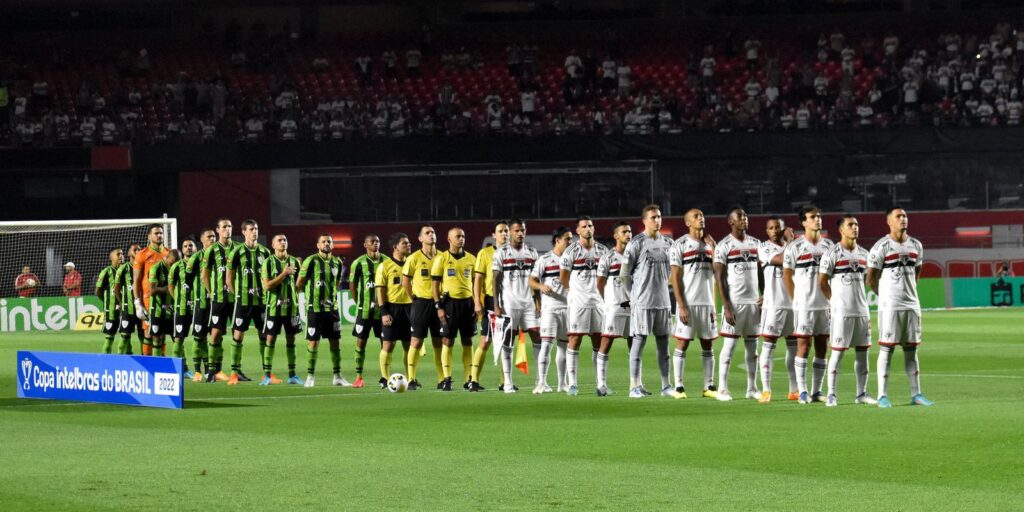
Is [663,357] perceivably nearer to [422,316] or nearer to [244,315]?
[422,316]

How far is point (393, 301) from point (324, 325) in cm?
151

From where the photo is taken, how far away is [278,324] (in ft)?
68.4

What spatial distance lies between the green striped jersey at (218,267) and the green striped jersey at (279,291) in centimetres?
56

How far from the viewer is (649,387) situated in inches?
751

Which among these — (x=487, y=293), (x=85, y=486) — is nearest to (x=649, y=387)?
(x=487, y=293)

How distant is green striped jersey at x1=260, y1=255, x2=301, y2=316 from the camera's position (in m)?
20.8

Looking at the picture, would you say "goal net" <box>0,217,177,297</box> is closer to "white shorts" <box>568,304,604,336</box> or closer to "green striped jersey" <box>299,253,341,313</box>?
"green striped jersey" <box>299,253,341,313</box>

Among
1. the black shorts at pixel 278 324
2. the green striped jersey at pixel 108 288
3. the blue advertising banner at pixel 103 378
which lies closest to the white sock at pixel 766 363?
the blue advertising banner at pixel 103 378

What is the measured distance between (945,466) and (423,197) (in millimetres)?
36599

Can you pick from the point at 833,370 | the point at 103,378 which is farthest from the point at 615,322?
the point at 103,378

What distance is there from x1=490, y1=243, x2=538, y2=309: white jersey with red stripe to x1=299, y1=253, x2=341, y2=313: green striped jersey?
304 centimetres

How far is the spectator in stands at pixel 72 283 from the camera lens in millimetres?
38625

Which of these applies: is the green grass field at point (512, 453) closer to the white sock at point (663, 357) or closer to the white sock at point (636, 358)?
the white sock at point (636, 358)

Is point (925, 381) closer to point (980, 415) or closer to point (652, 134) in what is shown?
point (980, 415)
